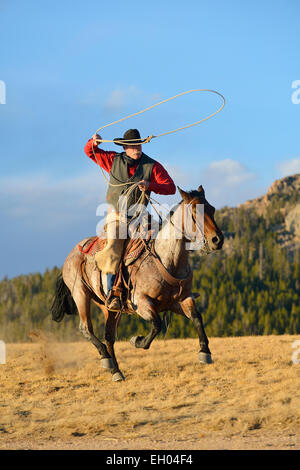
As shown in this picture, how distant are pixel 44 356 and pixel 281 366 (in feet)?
18.2

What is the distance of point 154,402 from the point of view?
413 inches

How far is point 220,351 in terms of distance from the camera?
1524 cm

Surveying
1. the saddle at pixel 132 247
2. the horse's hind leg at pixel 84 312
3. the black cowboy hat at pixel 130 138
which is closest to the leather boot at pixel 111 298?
the saddle at pixel 132 247

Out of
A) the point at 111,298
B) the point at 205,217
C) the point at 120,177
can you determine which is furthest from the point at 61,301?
the point at 205,217

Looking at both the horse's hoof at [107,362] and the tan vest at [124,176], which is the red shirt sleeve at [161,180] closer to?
the tan vest at [124,176]

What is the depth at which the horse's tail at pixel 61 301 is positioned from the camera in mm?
13555

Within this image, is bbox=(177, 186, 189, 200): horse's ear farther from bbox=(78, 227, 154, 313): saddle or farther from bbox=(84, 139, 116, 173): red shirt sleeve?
bbox=(84, 139, 116, 173): red shirt sleeve

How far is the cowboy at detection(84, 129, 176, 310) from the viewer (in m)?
10.9

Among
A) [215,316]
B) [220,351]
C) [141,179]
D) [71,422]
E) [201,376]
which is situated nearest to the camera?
[71,422]

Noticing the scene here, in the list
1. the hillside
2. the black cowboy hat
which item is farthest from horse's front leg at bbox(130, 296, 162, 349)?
the hillside

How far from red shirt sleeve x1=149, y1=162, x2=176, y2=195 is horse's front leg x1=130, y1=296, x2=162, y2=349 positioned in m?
2.03

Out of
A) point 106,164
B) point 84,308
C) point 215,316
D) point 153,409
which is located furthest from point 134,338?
point 215,316

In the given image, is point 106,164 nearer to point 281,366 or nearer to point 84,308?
point 84,308

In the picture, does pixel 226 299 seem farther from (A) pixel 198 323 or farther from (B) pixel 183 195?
(B) pixel 183 195
